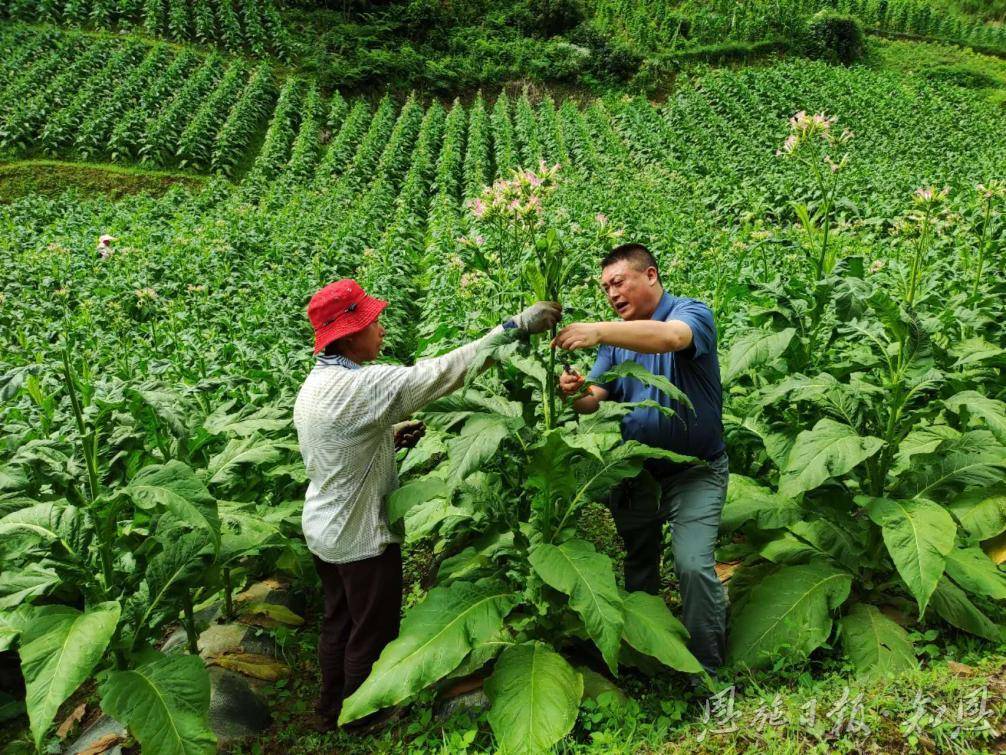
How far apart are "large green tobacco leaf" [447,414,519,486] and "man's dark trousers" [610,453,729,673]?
936 millimetres

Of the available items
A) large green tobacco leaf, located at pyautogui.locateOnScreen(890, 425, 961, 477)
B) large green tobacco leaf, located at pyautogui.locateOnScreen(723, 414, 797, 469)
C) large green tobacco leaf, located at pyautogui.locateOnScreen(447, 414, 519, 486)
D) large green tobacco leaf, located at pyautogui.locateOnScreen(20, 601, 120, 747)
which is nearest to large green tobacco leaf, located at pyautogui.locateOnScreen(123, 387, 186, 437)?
large green tobacco leaf, located at pyautogui.locateOnScreen(20, 601, 120, 747)

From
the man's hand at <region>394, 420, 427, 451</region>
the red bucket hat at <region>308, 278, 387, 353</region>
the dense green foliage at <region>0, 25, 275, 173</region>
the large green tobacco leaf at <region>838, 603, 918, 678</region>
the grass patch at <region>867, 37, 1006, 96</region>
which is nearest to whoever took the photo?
the large green tobacco leaf at <region>838, 603, 918, 678</region>

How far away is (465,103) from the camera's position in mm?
34656

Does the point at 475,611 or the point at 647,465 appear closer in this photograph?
the point at 475,611

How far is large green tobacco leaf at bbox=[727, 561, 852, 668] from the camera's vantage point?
9.54 ft

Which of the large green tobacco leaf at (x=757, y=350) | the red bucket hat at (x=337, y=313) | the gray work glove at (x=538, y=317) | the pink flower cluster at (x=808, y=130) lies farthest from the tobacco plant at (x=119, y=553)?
the pink flower cluster at (x=808, y=130)

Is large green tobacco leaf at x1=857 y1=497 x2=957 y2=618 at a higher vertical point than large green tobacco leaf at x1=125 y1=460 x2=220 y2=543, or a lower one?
lower

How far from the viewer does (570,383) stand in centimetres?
299

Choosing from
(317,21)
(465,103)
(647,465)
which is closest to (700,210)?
(647,465)

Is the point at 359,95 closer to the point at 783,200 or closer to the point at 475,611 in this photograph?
the point at 783,200

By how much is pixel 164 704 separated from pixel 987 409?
3531mm

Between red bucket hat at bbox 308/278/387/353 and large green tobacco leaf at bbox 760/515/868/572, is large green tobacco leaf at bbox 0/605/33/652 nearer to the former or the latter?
red bucket hat at bbox 308/278/387/353

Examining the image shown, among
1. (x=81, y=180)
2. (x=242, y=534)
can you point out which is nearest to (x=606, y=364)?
(x=242, y=534)

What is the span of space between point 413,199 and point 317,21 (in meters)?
28.2
